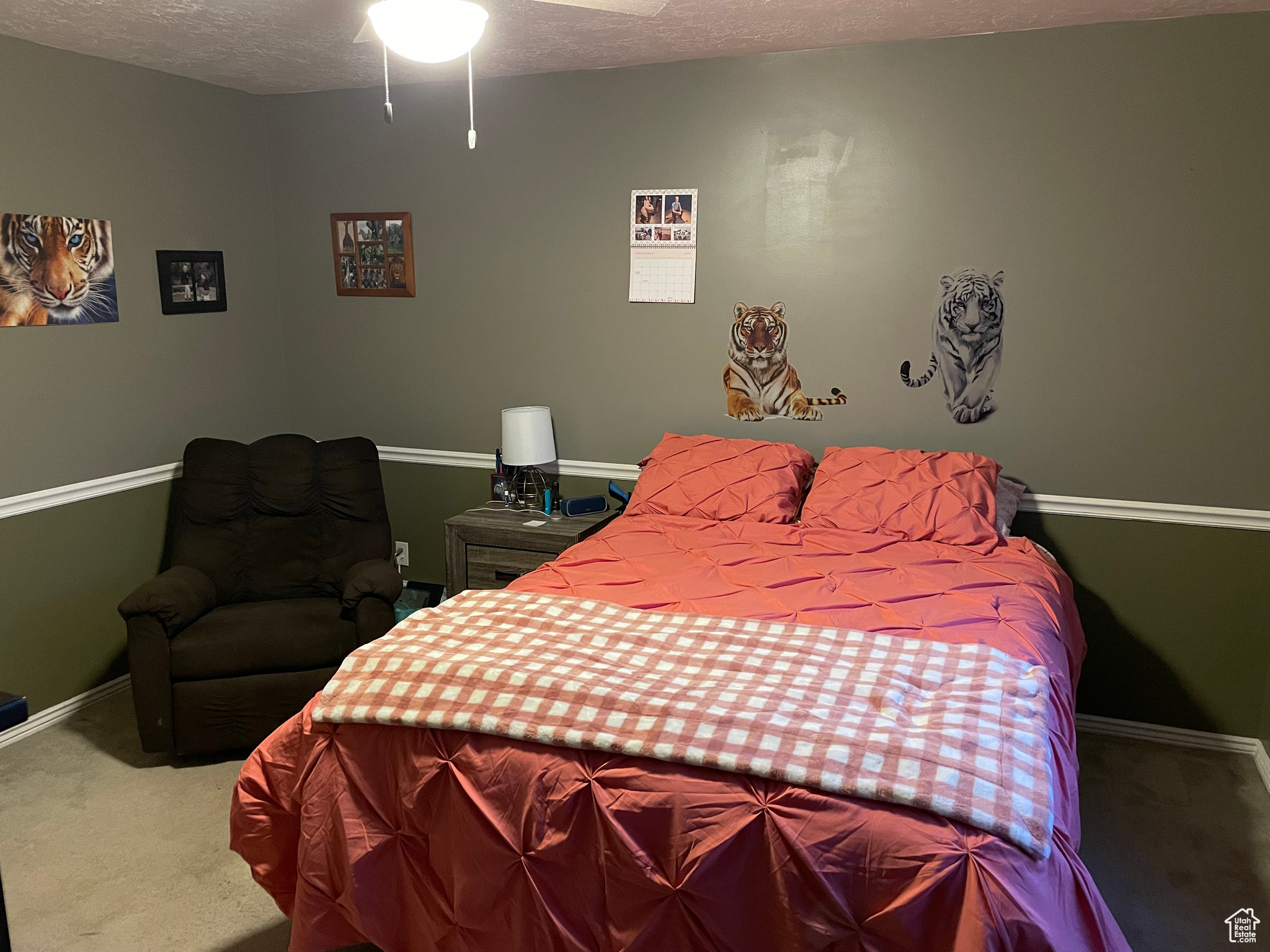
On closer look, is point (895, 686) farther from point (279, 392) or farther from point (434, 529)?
point (279, 392)

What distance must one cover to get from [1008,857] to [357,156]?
370 cm

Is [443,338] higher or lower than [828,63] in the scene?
lower

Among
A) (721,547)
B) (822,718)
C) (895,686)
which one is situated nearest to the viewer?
(822,718)

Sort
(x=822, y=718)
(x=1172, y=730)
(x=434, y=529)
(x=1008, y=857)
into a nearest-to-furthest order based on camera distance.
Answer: (x=1008, y=857), (x=822, y=718), (x=1172, y=730), (x=434, y=529)

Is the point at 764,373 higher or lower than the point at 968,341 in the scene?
lower

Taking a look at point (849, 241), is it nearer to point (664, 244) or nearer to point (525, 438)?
point (664, 244)

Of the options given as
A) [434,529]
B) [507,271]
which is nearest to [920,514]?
[507,271]

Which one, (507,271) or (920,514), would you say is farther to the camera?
(507,271)

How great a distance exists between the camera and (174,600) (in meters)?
2.99

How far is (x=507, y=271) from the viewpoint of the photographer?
388 cm

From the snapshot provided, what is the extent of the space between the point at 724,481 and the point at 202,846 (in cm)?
199

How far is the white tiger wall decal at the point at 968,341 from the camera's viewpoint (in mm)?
3256

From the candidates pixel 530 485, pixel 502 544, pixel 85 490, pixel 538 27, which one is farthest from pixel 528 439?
pixel 85 490

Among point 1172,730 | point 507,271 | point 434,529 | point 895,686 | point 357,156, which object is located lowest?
point 1172,730
